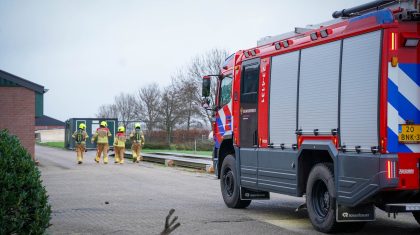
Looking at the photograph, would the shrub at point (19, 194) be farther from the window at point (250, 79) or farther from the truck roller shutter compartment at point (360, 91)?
the window at point (250, 79)

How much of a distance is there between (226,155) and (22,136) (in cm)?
1684

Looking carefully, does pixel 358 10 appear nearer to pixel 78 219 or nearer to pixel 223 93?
pixel 223 93

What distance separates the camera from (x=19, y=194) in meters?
6.00

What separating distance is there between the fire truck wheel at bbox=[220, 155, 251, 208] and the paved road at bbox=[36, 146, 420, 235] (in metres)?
0.19

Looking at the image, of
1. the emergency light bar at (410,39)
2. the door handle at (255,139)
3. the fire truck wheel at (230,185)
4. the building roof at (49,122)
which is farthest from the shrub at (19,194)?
the building roof at (49,122)

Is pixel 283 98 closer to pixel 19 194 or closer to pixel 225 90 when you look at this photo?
pixel 225 90

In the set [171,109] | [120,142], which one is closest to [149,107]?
[171,109]

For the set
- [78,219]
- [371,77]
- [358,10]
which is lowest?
[78,219]

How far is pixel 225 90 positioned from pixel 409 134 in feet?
19.1

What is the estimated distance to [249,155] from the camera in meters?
12.1

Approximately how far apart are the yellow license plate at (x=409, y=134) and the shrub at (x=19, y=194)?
4.31 m

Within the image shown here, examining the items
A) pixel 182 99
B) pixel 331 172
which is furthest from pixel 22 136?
pixel 182 99

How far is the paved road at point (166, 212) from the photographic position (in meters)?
10.1

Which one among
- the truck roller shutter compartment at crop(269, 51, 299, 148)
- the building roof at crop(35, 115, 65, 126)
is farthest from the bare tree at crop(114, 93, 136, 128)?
the truck roller shutter compartment at crop(269, 51, 299, 148)
